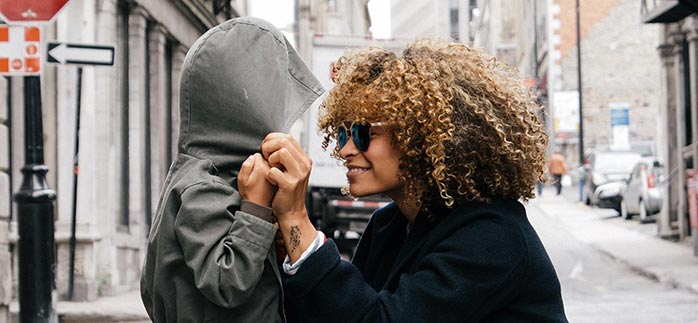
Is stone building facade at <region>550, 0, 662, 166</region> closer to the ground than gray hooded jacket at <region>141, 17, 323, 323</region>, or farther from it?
farther from it

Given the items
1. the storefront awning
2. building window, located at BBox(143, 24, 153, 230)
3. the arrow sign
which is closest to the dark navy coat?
the arrow sign

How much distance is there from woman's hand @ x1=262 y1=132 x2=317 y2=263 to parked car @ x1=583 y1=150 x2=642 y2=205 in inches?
1122

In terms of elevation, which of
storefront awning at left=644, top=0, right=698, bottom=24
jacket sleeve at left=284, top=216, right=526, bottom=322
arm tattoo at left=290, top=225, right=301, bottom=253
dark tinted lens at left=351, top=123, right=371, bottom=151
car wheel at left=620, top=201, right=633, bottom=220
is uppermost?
storefront awning at left=644, top=0, right=698, bottom=24

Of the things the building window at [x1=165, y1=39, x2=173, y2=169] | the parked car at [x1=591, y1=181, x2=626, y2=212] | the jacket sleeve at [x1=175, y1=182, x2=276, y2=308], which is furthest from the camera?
the parked car at [x1=591, y1=181, x2=626, y2=212]

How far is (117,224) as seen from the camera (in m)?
14.3

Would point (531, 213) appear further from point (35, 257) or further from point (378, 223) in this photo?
point (378, 223)

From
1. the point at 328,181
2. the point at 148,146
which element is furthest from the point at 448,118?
the point at 328,181

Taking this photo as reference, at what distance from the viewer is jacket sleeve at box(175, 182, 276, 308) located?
1.99m

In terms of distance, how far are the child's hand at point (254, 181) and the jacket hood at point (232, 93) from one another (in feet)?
0.18

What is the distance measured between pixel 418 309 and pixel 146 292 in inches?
21.0

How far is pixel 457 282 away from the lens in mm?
2082

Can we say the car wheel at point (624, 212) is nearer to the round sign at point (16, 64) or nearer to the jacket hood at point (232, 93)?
the round sign at point (16, 64)

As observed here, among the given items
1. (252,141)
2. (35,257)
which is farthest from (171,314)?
(35,257)

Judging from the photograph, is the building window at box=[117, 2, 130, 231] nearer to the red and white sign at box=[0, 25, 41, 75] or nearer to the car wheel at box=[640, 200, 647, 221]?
the red and white sign at box=[0, 25, 41, 75]
